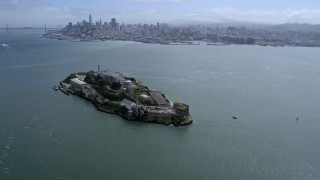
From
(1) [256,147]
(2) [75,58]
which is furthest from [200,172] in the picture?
(2) [75,58]

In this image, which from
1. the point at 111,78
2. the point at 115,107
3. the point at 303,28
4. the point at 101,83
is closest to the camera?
the point at 115,107

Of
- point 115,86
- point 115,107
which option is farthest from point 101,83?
point 115,107

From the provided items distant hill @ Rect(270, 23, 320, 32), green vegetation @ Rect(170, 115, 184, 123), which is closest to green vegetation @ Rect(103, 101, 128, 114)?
green vegetation @ Rect(170, 115, 184, 123)

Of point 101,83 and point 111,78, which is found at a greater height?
point 111,78

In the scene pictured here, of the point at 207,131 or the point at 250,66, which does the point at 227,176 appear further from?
the point at 250,66

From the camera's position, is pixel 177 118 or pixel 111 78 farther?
pixel 111 78

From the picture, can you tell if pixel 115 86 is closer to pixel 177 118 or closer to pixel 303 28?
pixel 177 118

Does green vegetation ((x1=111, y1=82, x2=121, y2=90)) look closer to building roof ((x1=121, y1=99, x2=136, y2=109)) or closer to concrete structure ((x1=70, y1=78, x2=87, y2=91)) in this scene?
concrete structure ((x1=70, y1=78, x2=87, y2=91))

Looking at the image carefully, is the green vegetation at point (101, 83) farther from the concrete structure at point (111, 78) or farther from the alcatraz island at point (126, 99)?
the concrete structure at point (111, 78)
